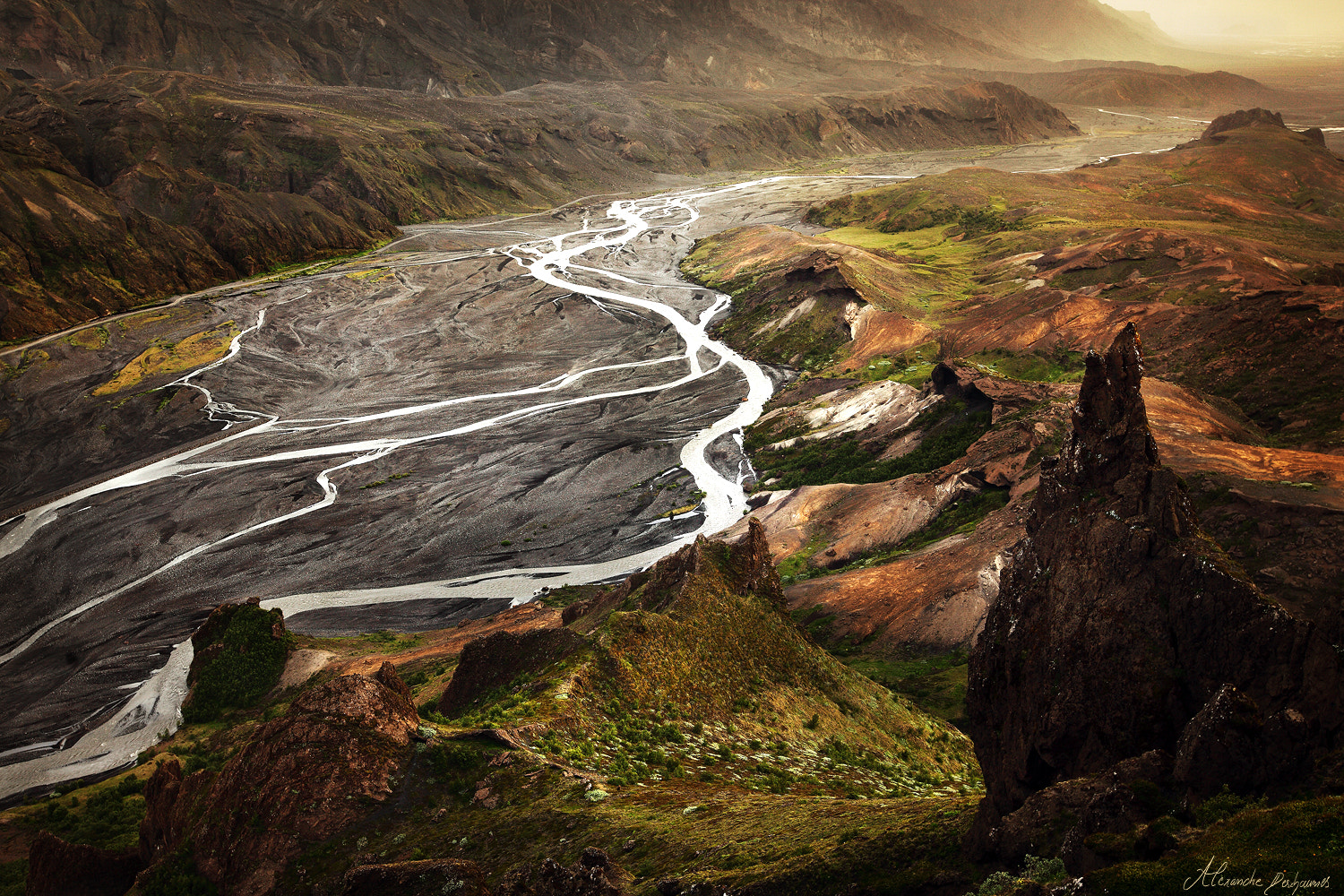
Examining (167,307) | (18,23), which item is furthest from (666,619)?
(18,23)

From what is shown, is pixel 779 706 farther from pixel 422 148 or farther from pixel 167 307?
pixel 422 148

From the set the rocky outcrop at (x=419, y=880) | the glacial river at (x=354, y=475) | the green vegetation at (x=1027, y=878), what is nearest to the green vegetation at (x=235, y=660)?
the glacial river at (x=354, y=475)

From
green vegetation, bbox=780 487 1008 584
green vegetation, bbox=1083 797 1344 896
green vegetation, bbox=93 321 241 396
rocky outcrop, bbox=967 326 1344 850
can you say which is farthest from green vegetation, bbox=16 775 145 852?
green vegetation, bbox=93 321 241 396

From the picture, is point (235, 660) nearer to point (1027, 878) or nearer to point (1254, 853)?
point (1027, 878)

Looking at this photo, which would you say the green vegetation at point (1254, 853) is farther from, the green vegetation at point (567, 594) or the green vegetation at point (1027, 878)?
the green vegetation at point (567, 594)

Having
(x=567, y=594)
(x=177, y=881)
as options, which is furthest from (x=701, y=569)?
(x=567, y=594)

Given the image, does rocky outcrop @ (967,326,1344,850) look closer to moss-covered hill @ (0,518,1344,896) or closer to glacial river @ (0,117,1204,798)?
moss-covered hill @ (0,518,1344,896)
